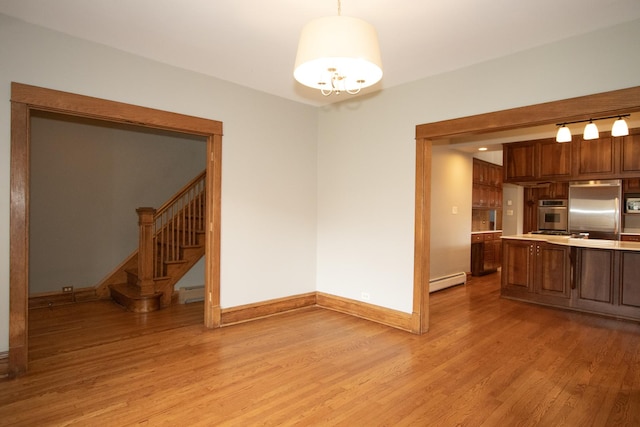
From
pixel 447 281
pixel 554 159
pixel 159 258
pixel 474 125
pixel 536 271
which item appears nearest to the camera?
pixel 474 125

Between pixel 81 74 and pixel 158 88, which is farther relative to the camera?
pixel 158 88

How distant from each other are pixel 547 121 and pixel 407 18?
1.49m

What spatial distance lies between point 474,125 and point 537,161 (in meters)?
3.43

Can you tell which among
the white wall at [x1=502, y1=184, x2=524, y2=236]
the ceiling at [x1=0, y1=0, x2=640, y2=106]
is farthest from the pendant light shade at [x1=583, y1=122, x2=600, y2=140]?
the white wall at [x1=502, y1=184, x2=524, y2=236]

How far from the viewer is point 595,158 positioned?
5.72 m

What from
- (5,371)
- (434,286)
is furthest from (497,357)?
(5,371)

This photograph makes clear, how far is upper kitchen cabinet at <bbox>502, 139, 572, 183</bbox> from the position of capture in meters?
5.96

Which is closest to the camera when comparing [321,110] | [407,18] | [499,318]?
[407,18]

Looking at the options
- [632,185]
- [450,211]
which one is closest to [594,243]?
[450,211]

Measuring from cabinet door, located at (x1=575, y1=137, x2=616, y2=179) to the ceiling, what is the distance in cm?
357

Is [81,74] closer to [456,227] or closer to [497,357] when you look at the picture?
[497,357]

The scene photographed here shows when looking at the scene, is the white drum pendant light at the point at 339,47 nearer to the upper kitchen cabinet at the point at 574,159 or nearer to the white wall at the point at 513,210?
the upper kitchen cabinet at the point at 574,159

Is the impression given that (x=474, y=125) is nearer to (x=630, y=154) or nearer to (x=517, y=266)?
(x=517, y=266)

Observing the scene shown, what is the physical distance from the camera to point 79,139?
541cm
